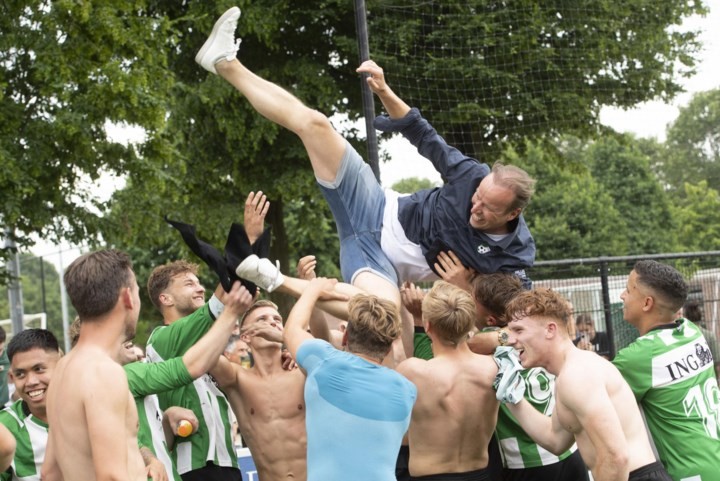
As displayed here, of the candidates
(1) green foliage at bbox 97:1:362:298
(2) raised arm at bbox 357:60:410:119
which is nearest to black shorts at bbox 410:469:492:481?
(2) raised arm at bbox 357:60:410:119

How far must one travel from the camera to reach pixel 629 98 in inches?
697

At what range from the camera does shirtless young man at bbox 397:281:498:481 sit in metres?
4.84

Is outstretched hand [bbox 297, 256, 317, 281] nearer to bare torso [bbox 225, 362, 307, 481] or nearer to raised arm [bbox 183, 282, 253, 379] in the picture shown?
bare torso [bbox 225, 362, 307, 481]

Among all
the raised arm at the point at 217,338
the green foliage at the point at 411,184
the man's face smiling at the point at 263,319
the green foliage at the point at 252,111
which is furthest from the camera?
the green foliage at the point at 411,184

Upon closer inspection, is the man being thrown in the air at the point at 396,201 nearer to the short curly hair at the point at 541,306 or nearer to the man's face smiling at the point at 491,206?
the man's face smiling at the point at 491,206

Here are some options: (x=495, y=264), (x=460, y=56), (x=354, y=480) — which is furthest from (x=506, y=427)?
(x=460, y=56)

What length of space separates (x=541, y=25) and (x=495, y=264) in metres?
10.3

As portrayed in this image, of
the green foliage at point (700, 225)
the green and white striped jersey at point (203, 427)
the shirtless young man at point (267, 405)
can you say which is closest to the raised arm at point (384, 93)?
the shirtless young man at point (267, 405)

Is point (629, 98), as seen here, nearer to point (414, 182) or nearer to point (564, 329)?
point (564, 329)

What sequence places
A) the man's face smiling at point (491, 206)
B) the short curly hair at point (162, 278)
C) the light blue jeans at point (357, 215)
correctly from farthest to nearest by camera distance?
1. the short curly hair at point (162, 278)
2. the light blue jeans at point (357, 215)
3. the man's face smiling at point (491, 206)

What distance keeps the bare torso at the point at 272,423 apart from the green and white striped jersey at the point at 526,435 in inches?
48.6

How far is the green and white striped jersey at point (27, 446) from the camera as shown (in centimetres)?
507

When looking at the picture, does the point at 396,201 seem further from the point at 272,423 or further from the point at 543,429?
the point at 543,429

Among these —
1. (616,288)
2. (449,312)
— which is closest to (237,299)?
(449,312)
